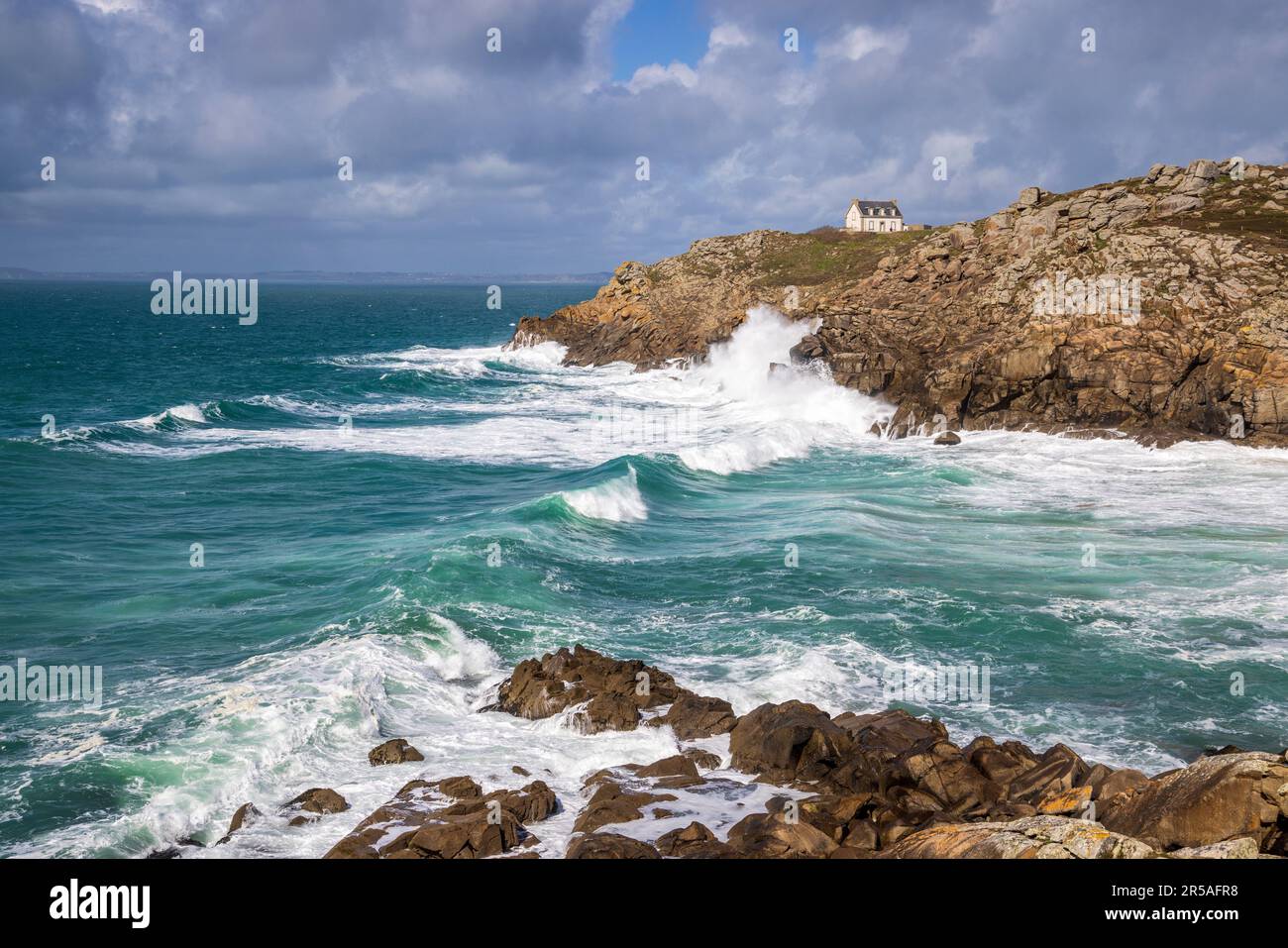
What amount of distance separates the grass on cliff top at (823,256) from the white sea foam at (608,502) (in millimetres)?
45159

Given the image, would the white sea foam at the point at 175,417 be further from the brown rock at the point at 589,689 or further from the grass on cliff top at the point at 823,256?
the grass on cliff top at the point at 823,256

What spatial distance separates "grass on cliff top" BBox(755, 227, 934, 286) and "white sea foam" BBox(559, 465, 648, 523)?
45.2m

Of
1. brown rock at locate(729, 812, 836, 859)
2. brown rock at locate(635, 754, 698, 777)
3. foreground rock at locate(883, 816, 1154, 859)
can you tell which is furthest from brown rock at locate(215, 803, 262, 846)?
foreground rock at locate(883, 816, 1154, 859)

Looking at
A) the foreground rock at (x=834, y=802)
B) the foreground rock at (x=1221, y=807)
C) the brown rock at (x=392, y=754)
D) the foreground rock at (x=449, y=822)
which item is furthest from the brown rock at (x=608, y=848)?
the foreground rock at (x=1221, y=807)

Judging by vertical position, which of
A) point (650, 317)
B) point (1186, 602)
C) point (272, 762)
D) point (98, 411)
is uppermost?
point (650, 317)

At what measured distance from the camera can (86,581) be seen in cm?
2531

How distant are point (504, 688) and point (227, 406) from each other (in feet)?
134

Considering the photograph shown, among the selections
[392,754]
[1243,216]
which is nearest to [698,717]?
[392,754]

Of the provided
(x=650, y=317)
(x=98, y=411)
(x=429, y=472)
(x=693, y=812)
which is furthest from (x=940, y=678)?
(x=650, y=317)

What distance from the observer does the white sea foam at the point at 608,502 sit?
3262 cm

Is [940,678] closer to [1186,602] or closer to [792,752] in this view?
[792,752]

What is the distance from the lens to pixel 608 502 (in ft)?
109

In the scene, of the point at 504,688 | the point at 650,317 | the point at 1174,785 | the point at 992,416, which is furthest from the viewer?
the point at 650,317

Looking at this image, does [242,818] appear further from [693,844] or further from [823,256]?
[823,256]
